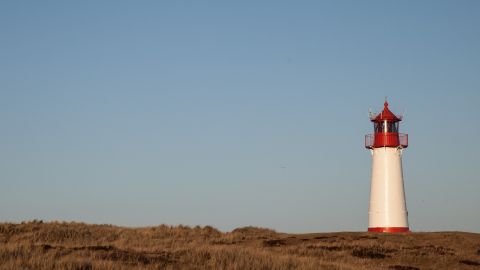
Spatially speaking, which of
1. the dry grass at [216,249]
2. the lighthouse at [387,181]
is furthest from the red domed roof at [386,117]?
the dry grass at [216,249]

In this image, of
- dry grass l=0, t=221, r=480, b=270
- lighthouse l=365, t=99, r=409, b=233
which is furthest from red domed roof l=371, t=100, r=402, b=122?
dry grass l=0, t=221, r=480, b=270

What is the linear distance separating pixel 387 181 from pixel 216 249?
20.0 m

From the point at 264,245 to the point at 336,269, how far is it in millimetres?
8198

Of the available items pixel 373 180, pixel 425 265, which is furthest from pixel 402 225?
pixel 425 265

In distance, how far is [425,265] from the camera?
27.0 metres

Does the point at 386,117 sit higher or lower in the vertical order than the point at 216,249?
higher

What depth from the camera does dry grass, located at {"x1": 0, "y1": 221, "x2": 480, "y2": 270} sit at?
21.1 metres

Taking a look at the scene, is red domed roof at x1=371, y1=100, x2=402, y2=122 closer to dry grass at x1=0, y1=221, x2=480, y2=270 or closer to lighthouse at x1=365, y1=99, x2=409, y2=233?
lighthouse at x1=365, y1=99, x2=409, y2=233

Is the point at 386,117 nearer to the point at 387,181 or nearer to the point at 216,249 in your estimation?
the point at 387,181

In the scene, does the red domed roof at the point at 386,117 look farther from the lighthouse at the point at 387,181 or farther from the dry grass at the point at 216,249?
the dry grass at the point at 216,249

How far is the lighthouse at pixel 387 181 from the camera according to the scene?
4112 cm

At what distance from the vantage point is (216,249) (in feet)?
78.6

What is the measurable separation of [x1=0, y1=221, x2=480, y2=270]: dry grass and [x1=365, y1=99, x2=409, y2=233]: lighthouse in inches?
232

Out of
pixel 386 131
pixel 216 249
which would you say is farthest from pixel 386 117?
pixel 216 249
